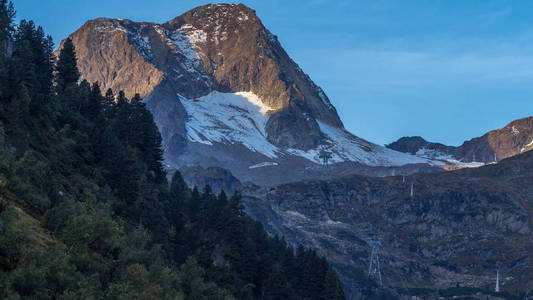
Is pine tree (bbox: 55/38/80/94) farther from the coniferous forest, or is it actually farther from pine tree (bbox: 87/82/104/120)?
pine tree (bbox: 87/82/104/120)

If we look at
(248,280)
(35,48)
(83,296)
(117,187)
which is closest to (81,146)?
(117,187)

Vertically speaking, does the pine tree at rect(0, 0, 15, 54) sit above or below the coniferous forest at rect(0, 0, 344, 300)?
above

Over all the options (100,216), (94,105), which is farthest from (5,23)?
(100,216)

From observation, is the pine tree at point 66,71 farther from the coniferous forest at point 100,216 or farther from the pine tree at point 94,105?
the pine tree at point 94,105

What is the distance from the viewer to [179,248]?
9212 centimetres

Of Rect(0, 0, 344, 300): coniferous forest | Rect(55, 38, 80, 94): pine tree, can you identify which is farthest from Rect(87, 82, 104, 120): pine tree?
Rect(55, 38, 80, 94): pine tree

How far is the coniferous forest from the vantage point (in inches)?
1822

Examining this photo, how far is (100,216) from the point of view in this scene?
5712 cm

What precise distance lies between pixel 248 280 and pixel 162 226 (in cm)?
2164

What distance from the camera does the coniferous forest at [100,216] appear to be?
46281 millimetres

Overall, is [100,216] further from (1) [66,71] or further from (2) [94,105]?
(1) [66,71]

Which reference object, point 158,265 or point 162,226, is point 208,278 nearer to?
point 162,226

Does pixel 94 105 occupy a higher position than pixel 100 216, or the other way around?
pixel 94 105

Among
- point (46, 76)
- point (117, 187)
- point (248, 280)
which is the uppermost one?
point (46, 76)
